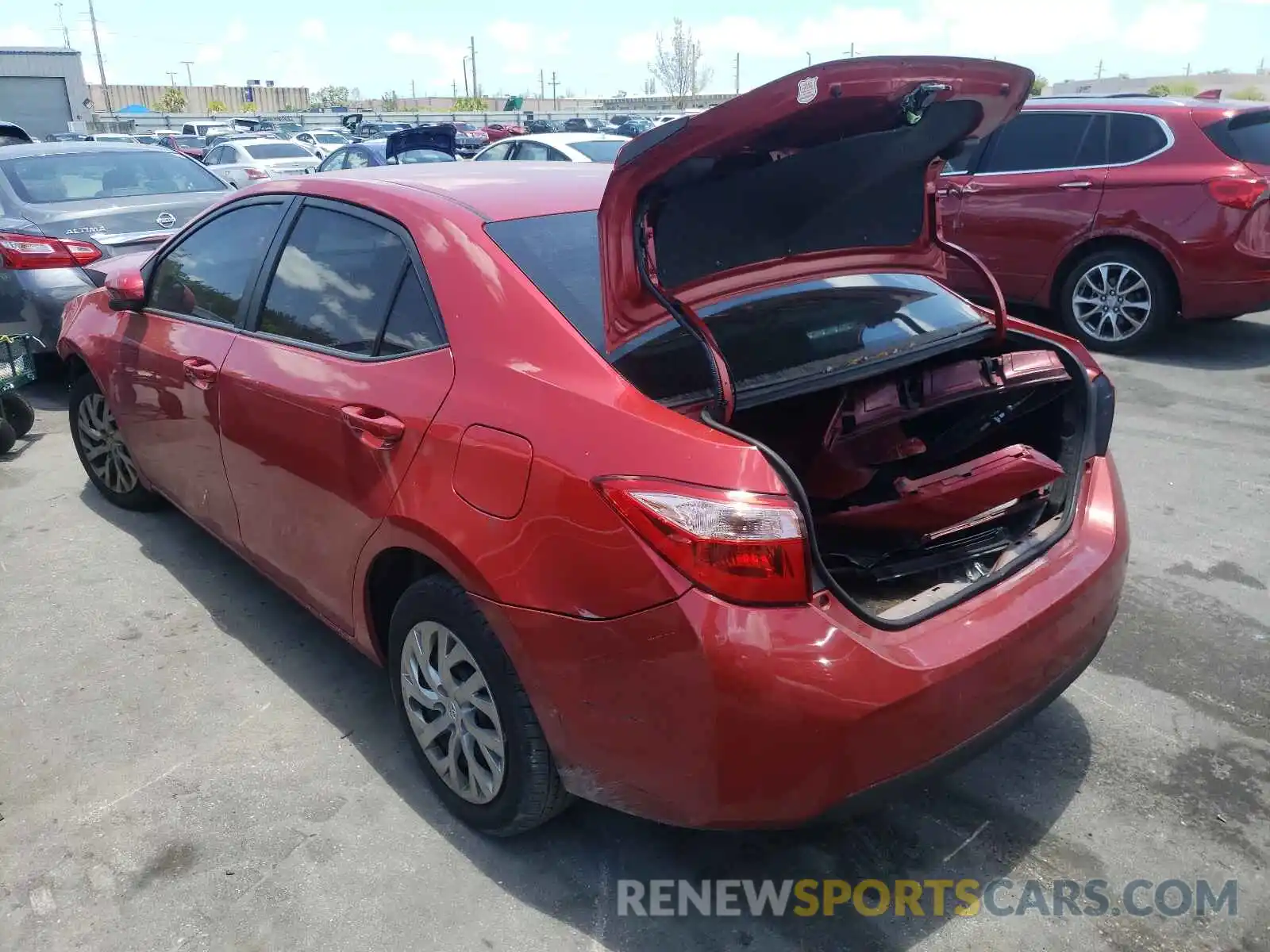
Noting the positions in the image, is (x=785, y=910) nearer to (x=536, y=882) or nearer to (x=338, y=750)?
(x=536, y=882)

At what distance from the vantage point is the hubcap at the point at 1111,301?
7.00 m

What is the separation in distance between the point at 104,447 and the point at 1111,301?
21.4ft

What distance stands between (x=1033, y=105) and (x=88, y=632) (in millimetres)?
7332

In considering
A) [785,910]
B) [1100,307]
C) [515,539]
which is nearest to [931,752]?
[785,910]

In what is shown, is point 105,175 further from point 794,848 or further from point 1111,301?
point 1111,301

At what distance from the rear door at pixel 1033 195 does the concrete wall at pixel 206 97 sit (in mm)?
85148

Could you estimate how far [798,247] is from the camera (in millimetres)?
2766

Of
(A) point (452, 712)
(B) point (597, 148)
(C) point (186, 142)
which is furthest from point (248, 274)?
(C) point (186, 142)

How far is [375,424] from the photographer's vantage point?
2.57 meters

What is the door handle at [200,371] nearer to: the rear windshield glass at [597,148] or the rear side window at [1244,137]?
the rear side window at [1244,137]

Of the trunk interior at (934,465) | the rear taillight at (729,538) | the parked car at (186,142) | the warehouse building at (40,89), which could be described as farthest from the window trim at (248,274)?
the warehouse building at (40,89)

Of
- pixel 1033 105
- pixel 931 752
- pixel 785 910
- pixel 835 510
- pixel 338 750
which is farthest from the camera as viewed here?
pixel 1033 105

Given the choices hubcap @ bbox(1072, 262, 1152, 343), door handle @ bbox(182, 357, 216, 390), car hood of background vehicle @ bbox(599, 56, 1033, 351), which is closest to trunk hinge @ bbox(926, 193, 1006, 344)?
car hood of background vehicle @ bbox(599, 56, 1033, 351)

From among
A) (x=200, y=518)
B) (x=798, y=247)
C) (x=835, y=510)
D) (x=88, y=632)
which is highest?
(x=798, y=247)
